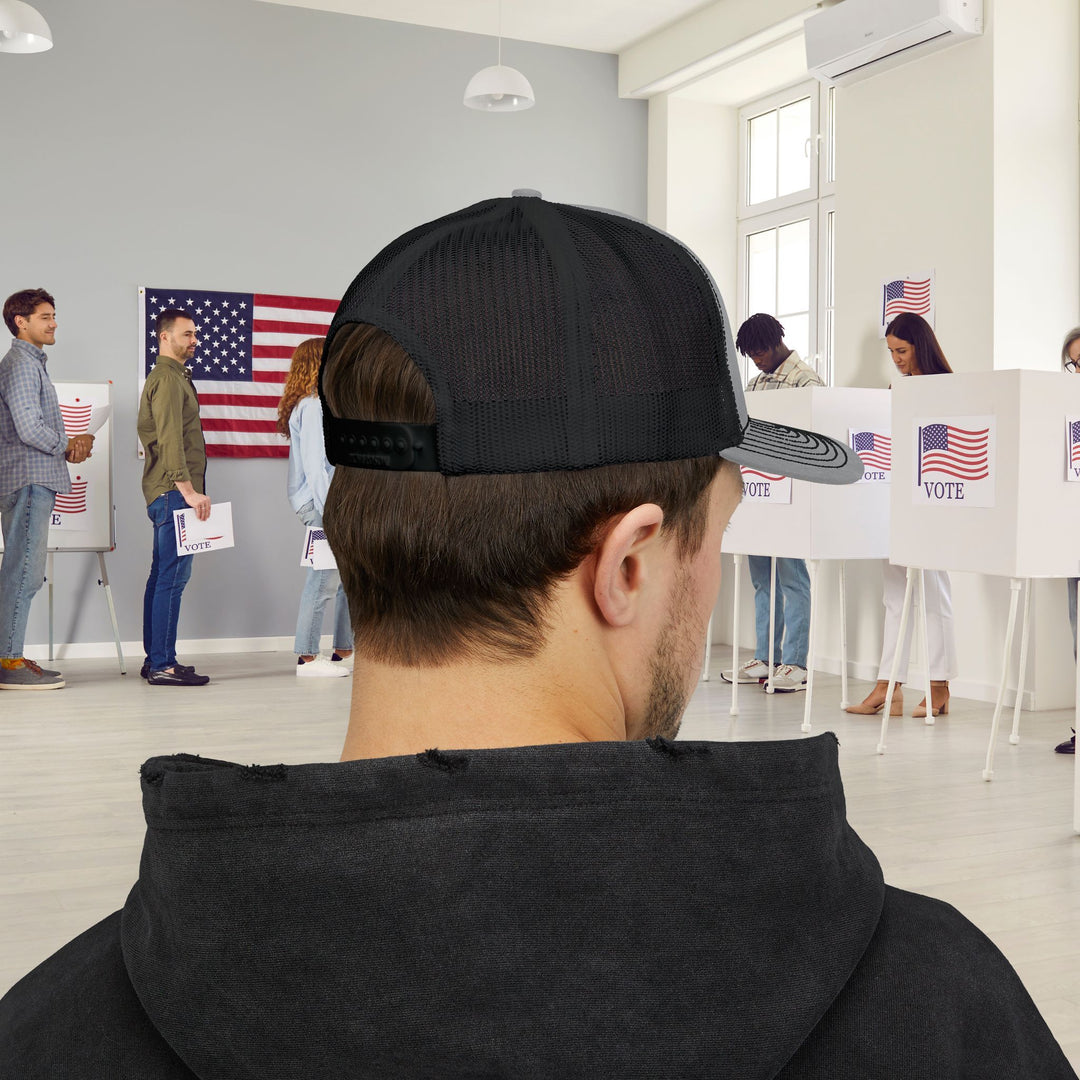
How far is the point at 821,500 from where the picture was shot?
474 cm

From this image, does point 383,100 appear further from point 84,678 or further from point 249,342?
point 84,678

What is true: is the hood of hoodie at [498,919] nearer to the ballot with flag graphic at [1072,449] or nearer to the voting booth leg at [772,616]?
the ballot with flag graphic at [1072,449]

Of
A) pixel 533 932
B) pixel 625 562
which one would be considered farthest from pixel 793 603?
pixel 533 932

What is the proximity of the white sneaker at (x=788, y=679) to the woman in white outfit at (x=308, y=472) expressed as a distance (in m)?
2.10

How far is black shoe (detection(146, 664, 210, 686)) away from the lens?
5695 millimetres

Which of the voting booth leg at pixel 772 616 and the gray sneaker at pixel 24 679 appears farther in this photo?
the gray sneaker at pixel 24 679

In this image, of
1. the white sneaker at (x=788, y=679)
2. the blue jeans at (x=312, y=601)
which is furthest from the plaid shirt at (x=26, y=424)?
the white sneaker at (x=788, y=679)

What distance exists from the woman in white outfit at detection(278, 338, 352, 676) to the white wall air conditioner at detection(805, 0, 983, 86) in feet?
9.44

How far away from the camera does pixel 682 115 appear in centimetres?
756

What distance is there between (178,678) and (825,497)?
3.12 m

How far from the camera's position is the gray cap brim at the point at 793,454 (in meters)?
0.63

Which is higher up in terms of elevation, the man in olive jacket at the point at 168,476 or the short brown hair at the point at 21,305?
the short brown hair at the point at 21,305

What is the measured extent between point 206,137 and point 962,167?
4.02 metres

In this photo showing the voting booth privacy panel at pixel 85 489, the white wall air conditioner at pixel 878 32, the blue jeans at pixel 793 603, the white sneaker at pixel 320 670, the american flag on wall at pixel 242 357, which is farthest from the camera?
the american flag on wall at pixel 242 357
